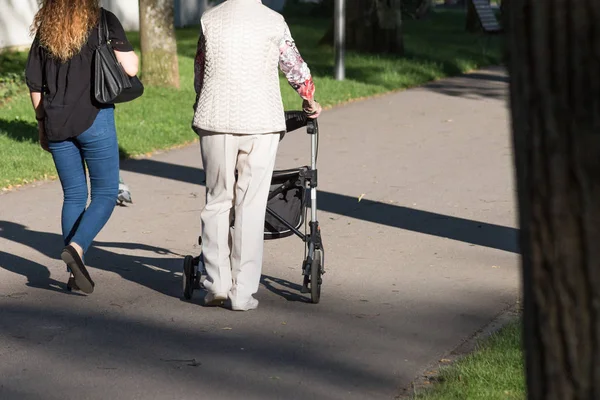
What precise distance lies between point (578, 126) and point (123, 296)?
15.1 feet

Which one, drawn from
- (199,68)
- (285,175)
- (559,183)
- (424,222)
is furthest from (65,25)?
(559,183)

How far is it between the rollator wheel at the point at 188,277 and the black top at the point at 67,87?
0.91 m

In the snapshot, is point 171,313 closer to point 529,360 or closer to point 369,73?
point 529,360

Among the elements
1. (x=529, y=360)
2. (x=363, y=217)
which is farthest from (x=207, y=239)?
(x=529, y=360)

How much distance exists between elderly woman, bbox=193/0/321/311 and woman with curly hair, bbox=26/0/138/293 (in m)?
0.71

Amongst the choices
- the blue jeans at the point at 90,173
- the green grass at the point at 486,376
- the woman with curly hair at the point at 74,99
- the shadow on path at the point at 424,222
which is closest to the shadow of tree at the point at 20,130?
the shadow on path at the point at 424,222

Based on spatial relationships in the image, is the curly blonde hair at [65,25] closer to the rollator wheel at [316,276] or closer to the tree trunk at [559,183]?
the rollator wheel at [316,276]

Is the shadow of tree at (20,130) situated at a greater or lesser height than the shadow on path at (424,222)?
lesser

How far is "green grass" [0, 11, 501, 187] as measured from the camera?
12195 mm

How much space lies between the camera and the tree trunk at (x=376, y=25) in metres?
22.8

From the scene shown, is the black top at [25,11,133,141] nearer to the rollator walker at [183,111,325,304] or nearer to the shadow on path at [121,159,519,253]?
the rollator walker at [183,111,325,304]

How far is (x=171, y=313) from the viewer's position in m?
6.52

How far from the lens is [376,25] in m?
23.0

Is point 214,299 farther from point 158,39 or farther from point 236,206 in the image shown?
point 158,39
